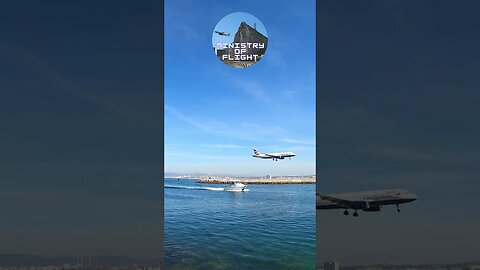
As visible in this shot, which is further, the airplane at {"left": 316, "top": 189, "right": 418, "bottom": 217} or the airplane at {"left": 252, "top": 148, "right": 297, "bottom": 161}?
the airplane at {"left": 252, "top": 148, "right": 297, "bottom": 161}

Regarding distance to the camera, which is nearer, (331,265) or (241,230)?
(331,265)

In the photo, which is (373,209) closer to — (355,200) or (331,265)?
(355,200)

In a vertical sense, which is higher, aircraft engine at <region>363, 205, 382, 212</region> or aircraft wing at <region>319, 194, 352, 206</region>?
aircraft wing at <region>319, 194, 352, 206</region>

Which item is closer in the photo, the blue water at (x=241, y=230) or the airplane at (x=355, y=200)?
the airplane at (x=355, y=200)

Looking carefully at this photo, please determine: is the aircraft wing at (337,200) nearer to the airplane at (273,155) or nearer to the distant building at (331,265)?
the distant building at (331,265)

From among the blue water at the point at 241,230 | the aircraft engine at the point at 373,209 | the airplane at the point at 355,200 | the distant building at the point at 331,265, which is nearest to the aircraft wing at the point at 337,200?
the airplane at the point at 355,200

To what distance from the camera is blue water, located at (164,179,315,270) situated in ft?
31.9

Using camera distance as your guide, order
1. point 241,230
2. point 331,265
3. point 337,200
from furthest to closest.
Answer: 1. point 241,230
2. point 337,200
3. point 331,265

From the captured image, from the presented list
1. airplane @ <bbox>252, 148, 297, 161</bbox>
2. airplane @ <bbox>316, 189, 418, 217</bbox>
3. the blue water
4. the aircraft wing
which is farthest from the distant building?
airplane @ <bbox>252, 148, 297, 161</bbox>

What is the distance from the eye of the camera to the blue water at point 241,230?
9.72 meters

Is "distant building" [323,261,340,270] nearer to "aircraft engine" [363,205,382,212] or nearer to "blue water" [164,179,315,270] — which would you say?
"aircraft engine" [363,205,382,212]

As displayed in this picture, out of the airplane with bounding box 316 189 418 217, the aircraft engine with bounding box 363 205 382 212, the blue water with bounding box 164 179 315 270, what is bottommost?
the blue water with bounding box 164 179 315 270

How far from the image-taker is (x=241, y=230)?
41.7 ft

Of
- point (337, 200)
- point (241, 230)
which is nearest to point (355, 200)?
point (337, 200)
